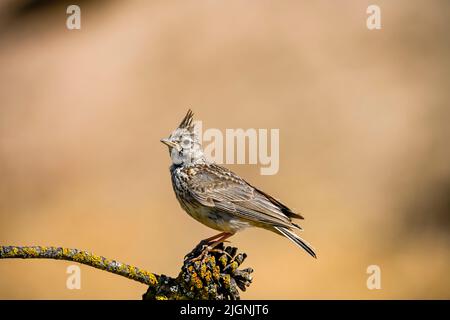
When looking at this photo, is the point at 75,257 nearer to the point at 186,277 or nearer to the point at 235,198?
the point at 186,277

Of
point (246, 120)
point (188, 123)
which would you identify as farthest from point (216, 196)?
point (246, 120)

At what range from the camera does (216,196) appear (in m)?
6.20

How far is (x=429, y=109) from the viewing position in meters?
13.8

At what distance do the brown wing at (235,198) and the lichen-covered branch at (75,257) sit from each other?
199 cm

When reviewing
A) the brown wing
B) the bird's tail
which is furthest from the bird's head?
the bird's tail

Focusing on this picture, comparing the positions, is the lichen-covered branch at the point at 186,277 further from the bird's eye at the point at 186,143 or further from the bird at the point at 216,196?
the bird's eye at the point at 186,143

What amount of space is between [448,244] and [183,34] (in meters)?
6.04

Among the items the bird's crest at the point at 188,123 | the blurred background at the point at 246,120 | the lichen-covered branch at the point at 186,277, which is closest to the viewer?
the lichen-covered branch at the point at 186,277

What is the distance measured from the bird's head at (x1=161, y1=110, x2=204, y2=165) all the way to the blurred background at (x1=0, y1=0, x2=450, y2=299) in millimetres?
5063

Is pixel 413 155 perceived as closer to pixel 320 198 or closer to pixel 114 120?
pixel 320 198

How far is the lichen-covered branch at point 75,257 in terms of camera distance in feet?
11.5

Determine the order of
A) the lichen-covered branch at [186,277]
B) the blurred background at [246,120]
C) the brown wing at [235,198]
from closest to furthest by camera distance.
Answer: the lichen-covered branch at [186,277] → the brown wing at [235,198] → the blurred background at [246,120]

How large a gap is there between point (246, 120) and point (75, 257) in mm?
9037

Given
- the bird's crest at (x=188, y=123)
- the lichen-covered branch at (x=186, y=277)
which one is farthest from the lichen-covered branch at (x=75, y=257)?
the bird's crest at (x=188, y=123)
